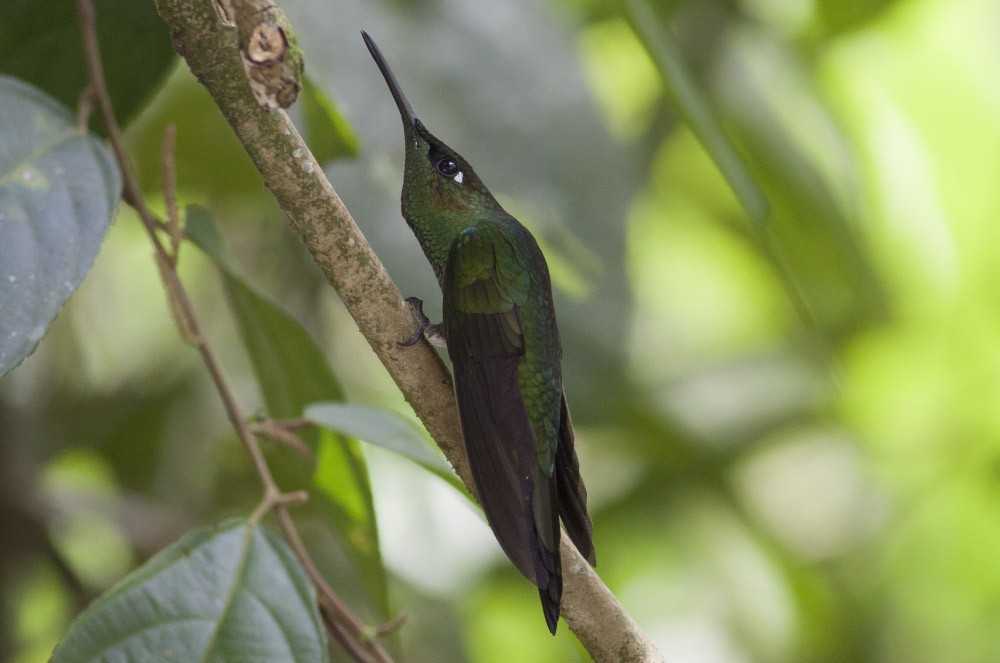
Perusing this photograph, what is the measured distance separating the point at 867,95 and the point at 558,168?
1640 millimetres

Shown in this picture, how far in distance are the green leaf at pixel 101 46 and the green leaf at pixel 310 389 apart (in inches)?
7.1

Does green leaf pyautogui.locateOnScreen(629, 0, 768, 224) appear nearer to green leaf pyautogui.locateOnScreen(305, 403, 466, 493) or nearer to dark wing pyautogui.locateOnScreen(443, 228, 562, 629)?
dark wing pyautogui.locateOnScreen(443, 228, 562, 629)

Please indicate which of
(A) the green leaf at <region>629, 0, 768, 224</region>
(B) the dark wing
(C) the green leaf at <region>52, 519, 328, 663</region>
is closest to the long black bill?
(B) the dark wing

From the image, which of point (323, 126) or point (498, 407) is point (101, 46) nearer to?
point (323, 126)

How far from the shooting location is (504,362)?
3.34 feet

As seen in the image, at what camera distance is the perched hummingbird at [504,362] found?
867mm

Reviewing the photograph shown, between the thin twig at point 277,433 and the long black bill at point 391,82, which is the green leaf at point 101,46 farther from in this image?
the thin twig at point 277,433

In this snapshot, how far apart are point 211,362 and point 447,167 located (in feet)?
1.23

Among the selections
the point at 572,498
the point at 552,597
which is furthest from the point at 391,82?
the point at 552,597

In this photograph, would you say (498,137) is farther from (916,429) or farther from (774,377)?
(916,429)

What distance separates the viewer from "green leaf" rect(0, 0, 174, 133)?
118 centimetres

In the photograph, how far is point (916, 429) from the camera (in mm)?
2844

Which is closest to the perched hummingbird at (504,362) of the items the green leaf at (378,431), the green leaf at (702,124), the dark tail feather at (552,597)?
the dark tail feather at (552,597)

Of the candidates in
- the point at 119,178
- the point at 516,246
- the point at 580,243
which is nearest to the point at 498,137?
the point at 580,243
